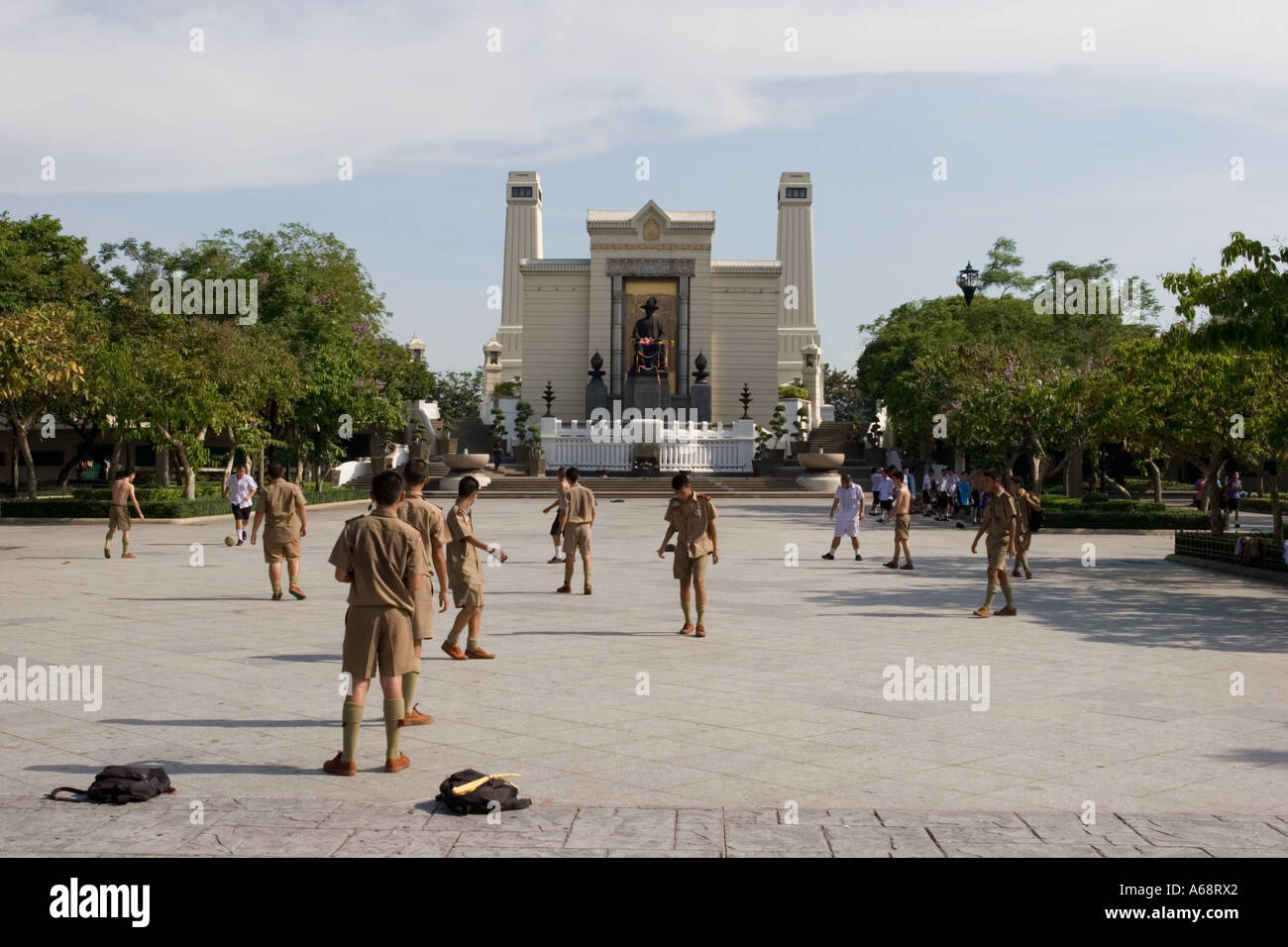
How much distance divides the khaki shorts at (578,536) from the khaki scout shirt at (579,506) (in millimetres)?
48

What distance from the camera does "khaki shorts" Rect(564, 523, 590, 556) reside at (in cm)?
1523

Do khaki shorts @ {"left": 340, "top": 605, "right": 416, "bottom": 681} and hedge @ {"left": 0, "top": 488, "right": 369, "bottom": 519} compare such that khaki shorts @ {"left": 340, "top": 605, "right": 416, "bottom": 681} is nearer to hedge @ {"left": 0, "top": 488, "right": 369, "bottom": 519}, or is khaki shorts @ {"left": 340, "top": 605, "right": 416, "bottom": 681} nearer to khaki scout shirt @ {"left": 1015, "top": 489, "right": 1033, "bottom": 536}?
khaki scout shirt @ {"left": 1015, "top": 489, "right": 1033, "bottom": 536}

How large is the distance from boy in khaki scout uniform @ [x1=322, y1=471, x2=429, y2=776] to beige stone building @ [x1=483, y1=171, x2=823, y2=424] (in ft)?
180

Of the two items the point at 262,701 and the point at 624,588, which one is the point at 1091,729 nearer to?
the point at 262,701

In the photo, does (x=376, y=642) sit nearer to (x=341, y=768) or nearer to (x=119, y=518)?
(x=341, y=768)

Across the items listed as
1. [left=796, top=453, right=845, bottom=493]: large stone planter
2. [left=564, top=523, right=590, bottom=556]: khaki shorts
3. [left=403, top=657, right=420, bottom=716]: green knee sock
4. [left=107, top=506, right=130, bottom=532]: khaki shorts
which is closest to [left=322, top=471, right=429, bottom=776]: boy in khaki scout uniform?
[left=403, top=657, right=420, bottom=716]: green knee sock

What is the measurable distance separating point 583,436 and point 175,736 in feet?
145

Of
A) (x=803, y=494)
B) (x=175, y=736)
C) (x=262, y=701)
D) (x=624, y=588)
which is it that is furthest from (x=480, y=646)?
(x=803, y=494)

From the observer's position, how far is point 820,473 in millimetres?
46188

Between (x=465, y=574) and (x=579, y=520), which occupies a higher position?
(x=579, y=520)

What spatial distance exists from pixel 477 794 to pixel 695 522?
6460mm

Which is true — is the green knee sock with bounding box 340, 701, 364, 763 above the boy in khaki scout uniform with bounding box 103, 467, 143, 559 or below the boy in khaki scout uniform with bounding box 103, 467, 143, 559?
below

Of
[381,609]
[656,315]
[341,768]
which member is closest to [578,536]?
[381,609]
